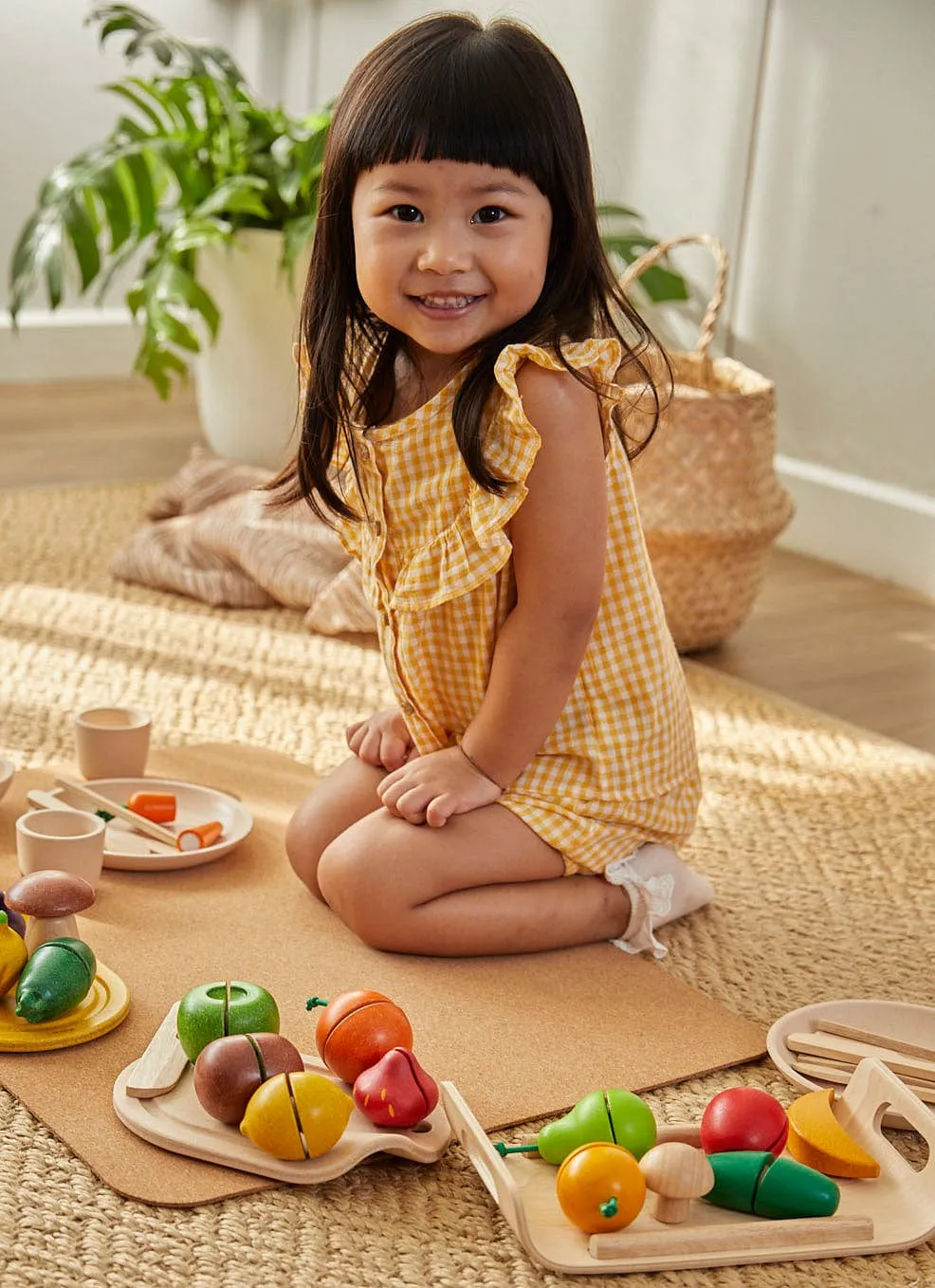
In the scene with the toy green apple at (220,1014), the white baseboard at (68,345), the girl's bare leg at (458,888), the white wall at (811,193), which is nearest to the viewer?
the toy green apple at (220,1014)

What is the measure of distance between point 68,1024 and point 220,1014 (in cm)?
14

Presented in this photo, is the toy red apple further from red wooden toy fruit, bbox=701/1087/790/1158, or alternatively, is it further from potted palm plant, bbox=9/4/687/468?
potted palm plant, bbox=9/4/687/468

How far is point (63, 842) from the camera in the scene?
4.16 feet

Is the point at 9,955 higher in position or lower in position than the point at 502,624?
lower

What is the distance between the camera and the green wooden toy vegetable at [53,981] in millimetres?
1083

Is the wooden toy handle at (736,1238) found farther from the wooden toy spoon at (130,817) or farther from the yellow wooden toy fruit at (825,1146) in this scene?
the wooden toy spoon at (130,817)

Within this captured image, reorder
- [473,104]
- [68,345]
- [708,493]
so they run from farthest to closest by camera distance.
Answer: [68,345], [708,493], [473,104]

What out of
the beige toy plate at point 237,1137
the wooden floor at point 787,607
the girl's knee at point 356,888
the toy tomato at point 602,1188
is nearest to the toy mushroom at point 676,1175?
the toy tomato at point 602,1188

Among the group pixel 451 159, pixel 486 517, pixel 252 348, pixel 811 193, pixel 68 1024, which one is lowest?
pixel 68 1024

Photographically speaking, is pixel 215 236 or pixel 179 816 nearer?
pixel 179 816

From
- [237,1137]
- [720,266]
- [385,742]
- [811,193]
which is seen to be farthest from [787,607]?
[237,1137]

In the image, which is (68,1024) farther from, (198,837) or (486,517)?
(486,517)

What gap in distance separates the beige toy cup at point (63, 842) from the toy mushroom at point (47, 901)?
0.12 meters

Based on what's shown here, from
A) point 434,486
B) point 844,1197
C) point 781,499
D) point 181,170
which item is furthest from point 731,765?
point 181,170
